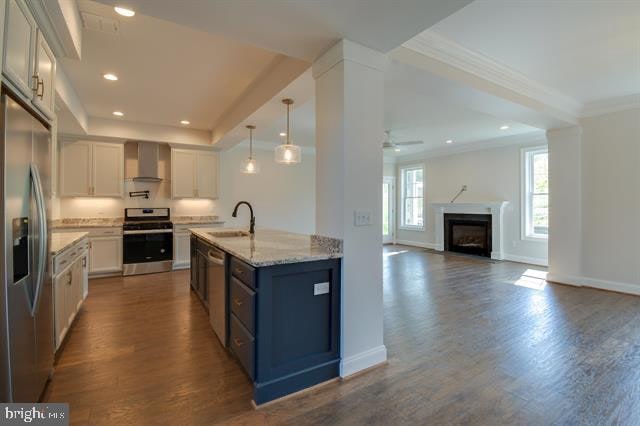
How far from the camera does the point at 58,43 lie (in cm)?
223

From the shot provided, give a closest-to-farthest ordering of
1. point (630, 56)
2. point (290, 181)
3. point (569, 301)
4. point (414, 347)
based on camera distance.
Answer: point (414, 347), point (630, 56), point (569, 301), point (290, 181)

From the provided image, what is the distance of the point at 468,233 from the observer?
7.72 m

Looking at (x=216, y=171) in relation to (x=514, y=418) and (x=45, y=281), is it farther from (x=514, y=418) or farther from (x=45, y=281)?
(x=514, y=418)

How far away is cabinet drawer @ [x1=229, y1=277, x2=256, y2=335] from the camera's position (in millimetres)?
1939

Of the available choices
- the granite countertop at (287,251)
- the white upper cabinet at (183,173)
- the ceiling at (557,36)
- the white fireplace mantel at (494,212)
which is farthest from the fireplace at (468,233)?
the white upper cabinet at (183,173)

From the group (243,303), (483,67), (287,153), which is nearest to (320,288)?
(243,303)

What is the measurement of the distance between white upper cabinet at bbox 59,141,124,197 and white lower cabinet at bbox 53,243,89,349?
7.83 feet

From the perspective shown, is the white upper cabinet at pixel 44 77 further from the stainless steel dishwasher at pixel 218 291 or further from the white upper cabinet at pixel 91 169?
the white upper cabinet at pixel 91 169

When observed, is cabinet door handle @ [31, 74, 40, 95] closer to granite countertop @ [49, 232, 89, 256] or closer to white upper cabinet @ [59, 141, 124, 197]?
granite countertop @ [49, 232, 89, 256]

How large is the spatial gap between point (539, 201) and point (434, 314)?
15.3 feet

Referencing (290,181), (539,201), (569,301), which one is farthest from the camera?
(290,181)

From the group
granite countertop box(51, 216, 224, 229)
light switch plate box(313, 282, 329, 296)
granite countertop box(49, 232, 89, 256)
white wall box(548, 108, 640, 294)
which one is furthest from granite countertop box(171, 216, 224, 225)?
white wall box(548, 108, 640, 294)

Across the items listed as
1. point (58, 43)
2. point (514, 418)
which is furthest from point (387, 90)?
point (514, 418)

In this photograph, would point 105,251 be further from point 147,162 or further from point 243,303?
point 243,303
